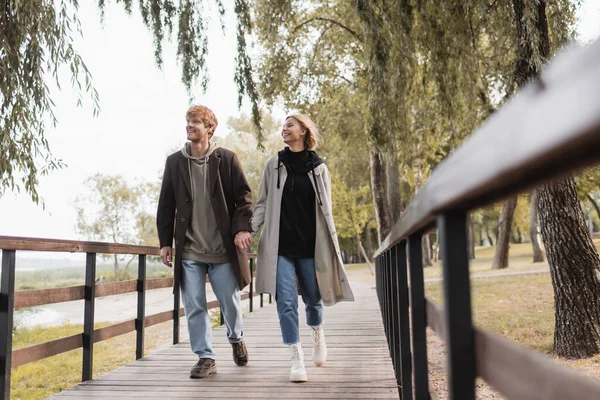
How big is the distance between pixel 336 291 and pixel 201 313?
36.3 inches

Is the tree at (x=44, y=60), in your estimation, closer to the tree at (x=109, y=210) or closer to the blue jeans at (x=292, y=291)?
the blue jeans at (x=292, y=291)

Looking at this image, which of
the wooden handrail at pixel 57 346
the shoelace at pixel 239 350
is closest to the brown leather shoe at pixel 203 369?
the shoelace at pixel 239 350

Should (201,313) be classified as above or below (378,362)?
above

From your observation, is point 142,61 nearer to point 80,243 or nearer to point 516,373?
point 80,243

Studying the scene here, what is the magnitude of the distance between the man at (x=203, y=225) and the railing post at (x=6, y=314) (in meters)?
1.13

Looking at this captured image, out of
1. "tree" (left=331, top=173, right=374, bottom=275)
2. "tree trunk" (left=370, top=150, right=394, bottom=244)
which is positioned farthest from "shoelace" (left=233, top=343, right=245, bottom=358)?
"tree" (left=331, top=173, right=374, bottom=275)

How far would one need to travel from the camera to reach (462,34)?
21.8ft

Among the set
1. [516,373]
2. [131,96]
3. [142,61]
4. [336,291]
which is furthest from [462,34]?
[131,96]

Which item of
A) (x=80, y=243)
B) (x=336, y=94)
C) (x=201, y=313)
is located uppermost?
(x=336, y=94)

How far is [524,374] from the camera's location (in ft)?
2.21

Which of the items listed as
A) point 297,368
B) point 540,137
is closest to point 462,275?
point 540,137

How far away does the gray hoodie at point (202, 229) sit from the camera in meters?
4.15

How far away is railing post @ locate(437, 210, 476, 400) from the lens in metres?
0.91

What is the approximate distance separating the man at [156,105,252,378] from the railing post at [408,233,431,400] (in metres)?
2.47
